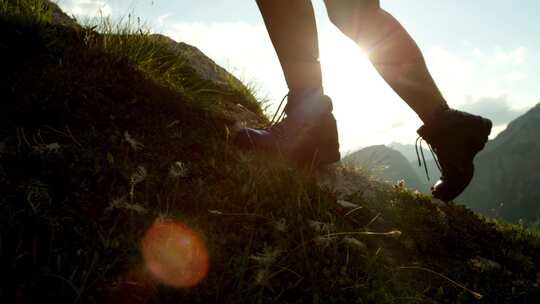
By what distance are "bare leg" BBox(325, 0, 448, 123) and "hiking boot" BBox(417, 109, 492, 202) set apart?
0.48ft

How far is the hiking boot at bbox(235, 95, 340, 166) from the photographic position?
347 centimetres

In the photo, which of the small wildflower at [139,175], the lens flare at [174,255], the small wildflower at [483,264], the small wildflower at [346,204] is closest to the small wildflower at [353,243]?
the small wildflower at [346,204]

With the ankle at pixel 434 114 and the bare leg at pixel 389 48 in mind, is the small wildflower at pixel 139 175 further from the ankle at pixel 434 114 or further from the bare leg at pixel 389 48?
the ankle at pixel 434 114

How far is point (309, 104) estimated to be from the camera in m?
3.48

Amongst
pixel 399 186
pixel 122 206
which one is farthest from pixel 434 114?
pixel 122 206

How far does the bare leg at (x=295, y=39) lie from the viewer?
3.37 m

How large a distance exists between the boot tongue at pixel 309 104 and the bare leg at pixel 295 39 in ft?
0.09

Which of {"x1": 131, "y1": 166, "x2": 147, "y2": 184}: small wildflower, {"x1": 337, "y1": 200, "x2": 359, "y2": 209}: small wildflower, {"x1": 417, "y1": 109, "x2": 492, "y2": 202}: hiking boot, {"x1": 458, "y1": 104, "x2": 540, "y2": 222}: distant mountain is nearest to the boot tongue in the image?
{"x1": 337, "y1": 200, "x2": 359, "y2": 209}: small wildflower

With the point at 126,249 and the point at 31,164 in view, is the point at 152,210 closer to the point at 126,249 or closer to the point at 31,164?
the point at 126,249

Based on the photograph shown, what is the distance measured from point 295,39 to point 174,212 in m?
1.87

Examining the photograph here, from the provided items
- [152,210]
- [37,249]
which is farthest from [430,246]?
[37,249]

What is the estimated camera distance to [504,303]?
2.48m

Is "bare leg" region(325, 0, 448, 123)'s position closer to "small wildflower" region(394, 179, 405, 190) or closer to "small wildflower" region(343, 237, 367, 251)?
"small wildflower" region(343, 237, 367, 251)

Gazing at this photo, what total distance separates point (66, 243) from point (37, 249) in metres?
0.13
